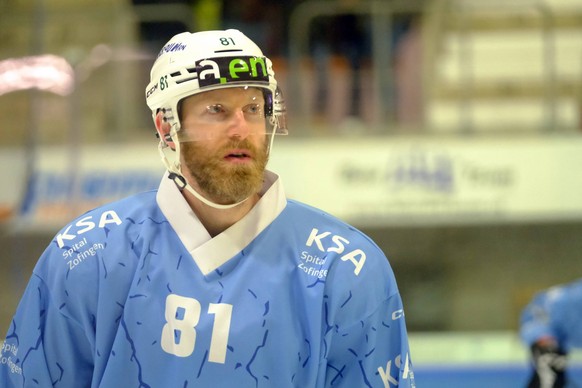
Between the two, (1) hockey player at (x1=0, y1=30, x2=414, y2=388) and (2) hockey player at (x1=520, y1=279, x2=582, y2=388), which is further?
(2) hockey player at (x1=520, y1=279, x2=582, y2=388)

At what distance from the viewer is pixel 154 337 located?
1660 mm

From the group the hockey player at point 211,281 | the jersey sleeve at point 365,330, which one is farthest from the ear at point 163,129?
the jersey sleeve at point 365,330

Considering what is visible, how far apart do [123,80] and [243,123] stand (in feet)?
11.0

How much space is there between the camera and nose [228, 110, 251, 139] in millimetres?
1688

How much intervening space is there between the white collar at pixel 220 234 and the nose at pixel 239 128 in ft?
0.42

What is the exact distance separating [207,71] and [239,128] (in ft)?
0.35

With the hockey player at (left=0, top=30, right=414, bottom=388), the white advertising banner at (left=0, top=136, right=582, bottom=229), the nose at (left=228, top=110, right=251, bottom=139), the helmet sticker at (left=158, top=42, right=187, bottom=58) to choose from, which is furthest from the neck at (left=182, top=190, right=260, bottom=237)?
the white advertising banner at (left=0, top=136, right=582, bottom=229)

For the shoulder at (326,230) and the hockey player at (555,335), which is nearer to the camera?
the shoulder at (326,230)

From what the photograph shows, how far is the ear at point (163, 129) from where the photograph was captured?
1.77m

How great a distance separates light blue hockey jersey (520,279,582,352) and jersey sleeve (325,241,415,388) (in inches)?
75.9

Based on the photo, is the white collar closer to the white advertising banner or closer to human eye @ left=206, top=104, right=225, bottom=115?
human eye @ left=206, top=104, right=225, bottom=115

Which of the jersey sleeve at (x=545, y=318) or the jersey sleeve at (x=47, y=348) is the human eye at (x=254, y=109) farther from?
the jersey sleeve at (x=545, y=318)

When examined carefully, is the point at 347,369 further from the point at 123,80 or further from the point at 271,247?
the point at 123,80

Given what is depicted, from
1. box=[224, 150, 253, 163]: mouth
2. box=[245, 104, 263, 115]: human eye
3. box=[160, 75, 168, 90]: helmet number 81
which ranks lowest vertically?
box=[224, 150, 253, 163]: mouth
